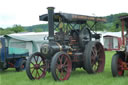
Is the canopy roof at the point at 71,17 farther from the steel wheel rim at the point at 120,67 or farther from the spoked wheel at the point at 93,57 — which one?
the steel wheel rim at the point at 120,67

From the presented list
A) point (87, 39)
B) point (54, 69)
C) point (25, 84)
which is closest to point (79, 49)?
point (87, 39)

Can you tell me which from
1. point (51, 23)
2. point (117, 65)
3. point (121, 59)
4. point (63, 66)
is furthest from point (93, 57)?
point (51, 23)

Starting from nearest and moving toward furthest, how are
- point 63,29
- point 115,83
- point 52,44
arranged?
point 115,83 < point 52,44 < point 63,29

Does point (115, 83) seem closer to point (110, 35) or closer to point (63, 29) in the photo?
point (63, 29)

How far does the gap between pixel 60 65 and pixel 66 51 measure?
922mm

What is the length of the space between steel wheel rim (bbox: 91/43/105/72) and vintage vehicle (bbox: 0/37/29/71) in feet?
11.0

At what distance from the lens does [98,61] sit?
856 centimetres

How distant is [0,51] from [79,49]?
3.12 meters

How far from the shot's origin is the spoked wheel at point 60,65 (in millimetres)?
6171

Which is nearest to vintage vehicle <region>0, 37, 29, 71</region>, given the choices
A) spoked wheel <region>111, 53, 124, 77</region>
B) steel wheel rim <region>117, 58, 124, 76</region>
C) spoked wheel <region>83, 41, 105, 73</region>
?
spoked wheel <region>83, 41, 105, 73</region>

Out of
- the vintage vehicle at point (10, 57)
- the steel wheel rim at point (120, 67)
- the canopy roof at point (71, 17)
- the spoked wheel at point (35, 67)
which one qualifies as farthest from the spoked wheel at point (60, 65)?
the vintage vehicle at point (10, 57)

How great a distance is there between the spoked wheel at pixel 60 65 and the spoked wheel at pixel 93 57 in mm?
882

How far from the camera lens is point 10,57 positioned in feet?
30.7

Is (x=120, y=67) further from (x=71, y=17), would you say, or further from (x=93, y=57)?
(x=71, y=17)
